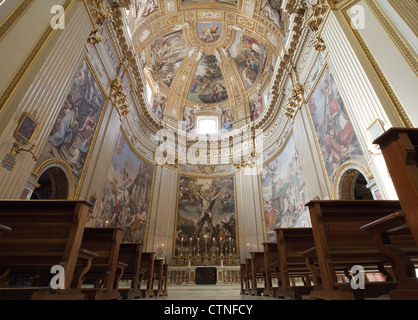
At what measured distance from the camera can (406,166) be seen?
192 cm

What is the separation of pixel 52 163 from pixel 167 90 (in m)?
12.6

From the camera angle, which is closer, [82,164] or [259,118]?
[82,164]

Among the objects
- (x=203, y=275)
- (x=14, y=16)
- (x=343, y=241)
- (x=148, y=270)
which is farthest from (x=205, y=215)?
(x=14, y=16)

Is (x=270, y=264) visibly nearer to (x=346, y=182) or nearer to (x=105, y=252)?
(x=105, y=252)

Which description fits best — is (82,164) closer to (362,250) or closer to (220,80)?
(362,250)

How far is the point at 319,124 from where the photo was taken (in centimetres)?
884

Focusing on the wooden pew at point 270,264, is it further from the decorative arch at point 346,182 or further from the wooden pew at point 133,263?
the decorative arch at point 346,182

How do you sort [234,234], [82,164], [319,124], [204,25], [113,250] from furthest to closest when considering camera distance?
[204,25] < [234,234] < [319,124] < [82,164] < [113,250]

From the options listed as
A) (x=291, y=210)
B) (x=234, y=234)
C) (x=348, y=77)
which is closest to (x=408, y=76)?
(x=348, y=77)

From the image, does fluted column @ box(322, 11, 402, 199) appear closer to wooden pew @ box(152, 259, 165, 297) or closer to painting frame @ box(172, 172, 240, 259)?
wooden pew @ box(152, 259, 165, 297)

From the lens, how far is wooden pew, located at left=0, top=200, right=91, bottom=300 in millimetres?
2725

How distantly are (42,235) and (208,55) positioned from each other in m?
17.9

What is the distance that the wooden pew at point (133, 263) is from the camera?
4.52m

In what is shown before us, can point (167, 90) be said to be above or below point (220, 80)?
below
